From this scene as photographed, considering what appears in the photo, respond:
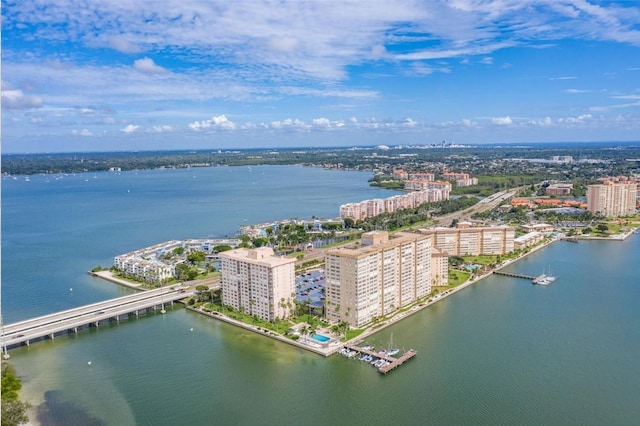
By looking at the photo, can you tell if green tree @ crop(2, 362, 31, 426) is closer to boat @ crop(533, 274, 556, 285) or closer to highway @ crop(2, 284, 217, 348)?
highway @ crop(2, 284, 217, 348)

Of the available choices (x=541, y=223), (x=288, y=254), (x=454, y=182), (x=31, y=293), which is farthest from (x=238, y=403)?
(x=454, y=182)

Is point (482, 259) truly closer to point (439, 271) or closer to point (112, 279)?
point (439, 271)

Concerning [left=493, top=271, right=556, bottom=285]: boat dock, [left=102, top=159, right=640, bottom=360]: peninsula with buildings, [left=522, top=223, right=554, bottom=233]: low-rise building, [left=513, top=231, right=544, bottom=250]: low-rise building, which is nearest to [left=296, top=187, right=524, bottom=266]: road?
[left=102, top=159, right=640, bottom=360]: peninsula with buildings

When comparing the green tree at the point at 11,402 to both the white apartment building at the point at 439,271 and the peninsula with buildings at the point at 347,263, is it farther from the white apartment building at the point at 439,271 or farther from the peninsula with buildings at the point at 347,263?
the white apartment building at the point at 439,271

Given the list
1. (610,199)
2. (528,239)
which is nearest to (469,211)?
(610,199)

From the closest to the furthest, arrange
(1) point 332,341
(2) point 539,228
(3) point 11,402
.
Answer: (3) point 11,402
(1) point 332,341
(2) point 539,228

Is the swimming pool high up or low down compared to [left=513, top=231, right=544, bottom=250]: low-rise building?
down
